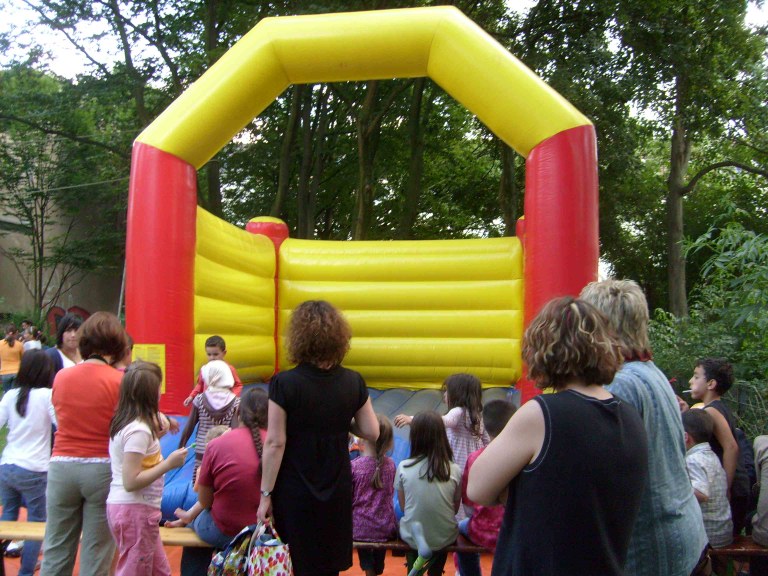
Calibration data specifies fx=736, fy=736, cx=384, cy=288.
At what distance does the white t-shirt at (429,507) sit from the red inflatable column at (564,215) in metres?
2.13

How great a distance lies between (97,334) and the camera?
270 cm

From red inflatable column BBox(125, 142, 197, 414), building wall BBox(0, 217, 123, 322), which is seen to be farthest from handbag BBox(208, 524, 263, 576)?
building wall BBox(0, 217, 123, 322)

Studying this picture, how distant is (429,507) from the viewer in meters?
2.99

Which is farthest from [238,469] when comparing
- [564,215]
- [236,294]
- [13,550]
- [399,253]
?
[399,253]

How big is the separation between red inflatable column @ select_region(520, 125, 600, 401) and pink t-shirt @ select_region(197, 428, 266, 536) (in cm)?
283

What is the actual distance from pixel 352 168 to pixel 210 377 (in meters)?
10.1

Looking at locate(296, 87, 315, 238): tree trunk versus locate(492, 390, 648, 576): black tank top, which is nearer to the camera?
locate(492, 390, 648, 576): black tank top

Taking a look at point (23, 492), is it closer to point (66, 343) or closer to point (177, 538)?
point (66, 343)

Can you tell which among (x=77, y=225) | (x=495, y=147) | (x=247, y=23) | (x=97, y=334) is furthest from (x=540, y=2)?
(x=77, y=225)

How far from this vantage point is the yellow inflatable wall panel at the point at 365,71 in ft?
16.7

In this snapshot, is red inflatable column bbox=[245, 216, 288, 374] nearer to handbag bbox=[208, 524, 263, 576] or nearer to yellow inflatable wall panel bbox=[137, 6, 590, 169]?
yellow inflatable wall panel bbox=[137, 6, 590, 169]

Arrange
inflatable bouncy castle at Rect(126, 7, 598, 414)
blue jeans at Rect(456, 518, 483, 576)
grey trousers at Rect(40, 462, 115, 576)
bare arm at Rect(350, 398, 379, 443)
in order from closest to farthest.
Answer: bare arm at Rect(350, 398, 379, 443) < grey trousers at Rect(40, 462, 115, 576) < blue jeans at Rect(456, 518, 483, 576) < inflatable bouncy castle at Rect(126, 7, 598, 414)

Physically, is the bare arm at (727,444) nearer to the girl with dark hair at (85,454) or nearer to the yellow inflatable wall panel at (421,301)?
the girl with dark hair at (85,454)

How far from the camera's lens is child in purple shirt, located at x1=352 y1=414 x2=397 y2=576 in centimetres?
325
